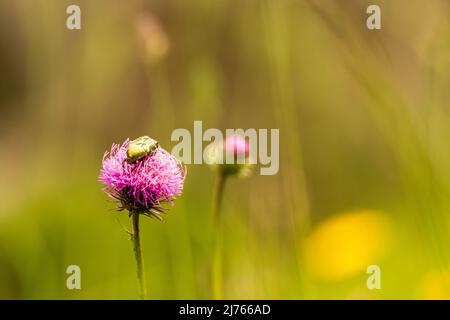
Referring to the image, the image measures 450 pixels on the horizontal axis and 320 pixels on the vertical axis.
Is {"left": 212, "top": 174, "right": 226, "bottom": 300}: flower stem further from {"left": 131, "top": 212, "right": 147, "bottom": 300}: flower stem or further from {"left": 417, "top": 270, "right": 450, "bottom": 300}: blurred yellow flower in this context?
{"left": 417, "top": 270, "right": 450, "bottom": 300}: blurred yellow flower

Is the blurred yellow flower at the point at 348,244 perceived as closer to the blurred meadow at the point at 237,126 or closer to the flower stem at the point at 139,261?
the blurred meadow at the point at 237,126

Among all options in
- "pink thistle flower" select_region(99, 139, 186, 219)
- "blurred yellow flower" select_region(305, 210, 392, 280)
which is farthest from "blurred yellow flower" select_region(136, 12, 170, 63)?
"blurred yellow flower" select_region(305, 210, 392, 280)

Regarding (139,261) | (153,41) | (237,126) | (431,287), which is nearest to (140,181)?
(139,261)

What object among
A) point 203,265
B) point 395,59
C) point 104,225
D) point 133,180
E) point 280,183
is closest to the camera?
point 133,180

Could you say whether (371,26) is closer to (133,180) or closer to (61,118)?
(133,180)

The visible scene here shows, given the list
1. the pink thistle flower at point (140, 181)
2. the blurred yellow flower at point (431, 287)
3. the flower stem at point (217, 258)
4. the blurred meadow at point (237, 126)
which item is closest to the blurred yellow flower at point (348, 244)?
the blurred meadow at point (237, 126)

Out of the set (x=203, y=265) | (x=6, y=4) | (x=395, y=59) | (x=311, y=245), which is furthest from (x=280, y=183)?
(x=6, y=4)
